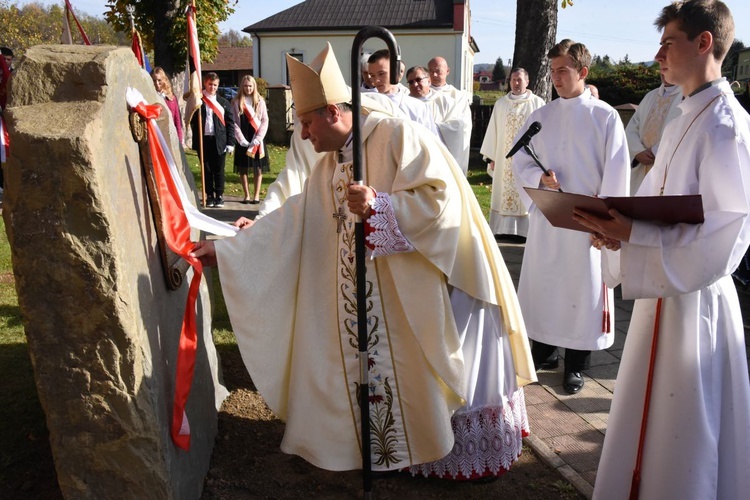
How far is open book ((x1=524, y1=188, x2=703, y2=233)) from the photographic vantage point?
2152 mm

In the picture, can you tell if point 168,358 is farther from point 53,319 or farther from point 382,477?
point 382,477

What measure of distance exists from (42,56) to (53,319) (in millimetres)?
912

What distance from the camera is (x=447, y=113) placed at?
25.1 feet

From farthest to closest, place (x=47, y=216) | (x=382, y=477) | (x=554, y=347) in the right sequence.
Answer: (x=554, y=347)
(x=382, y=477)
(x=47, y=216)

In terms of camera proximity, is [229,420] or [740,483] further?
[229,420]

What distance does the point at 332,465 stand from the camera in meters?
3.02

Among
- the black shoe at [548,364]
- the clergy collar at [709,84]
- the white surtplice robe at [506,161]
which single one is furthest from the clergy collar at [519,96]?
the clergy collar at [709,84]

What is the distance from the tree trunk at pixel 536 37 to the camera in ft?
38.4

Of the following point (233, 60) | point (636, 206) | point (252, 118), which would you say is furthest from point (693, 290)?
point (233, 60)

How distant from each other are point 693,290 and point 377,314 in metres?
1.27

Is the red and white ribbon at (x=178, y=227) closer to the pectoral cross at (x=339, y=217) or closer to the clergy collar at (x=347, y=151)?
the pectoral cross at (x=339, y=217)

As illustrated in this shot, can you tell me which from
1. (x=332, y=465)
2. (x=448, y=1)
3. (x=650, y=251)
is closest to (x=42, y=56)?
(x=332, y=465)

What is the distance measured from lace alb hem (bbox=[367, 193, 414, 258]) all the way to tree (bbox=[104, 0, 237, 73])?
1397 cm

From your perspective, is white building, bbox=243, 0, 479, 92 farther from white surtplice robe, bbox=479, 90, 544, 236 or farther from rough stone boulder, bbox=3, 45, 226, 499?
rough stone boulder, bbox=3, 45, 226, 499
